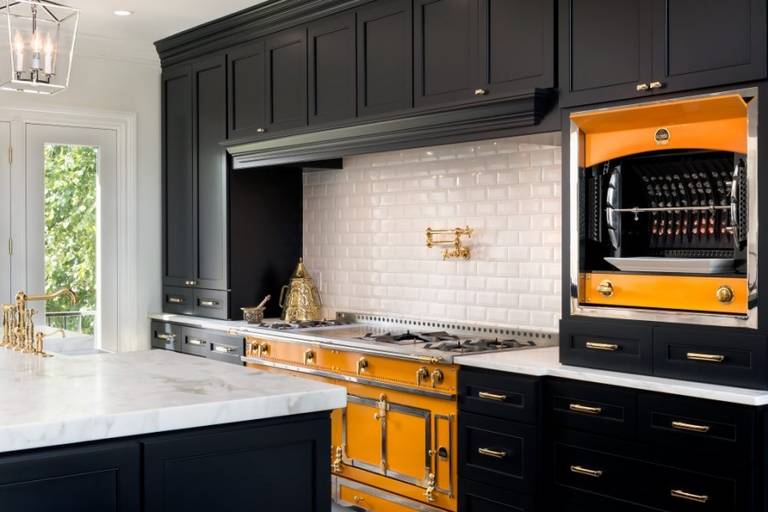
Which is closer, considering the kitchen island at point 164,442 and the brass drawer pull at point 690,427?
the kitchen island at point 164,442

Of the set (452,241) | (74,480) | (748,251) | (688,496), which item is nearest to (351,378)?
(452,241)

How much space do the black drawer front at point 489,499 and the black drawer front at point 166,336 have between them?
290 cm

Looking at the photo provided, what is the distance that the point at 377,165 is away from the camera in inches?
227

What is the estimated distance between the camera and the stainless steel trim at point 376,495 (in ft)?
14.8

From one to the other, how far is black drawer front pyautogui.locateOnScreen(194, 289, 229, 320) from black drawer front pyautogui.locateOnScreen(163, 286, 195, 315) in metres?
0.08

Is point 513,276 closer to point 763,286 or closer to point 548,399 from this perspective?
point 548,399

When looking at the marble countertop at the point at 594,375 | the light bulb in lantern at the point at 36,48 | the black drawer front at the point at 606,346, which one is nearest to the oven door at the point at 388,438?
the marble countertop at the point at 594,375

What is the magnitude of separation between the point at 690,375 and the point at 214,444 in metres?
1.77

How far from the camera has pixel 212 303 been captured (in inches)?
245

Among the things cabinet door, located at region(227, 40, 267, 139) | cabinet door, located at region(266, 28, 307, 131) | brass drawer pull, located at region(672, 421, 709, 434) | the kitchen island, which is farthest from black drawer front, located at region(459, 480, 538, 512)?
cabinet door, located at region(227, 40, 267, 139)

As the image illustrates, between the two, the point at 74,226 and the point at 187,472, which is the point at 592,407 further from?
the point at 74,226

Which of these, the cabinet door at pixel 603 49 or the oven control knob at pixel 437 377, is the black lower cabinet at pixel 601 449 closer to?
the oven control knob at pixel 437 377

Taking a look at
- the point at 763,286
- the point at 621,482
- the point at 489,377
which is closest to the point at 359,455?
the point at 489,377

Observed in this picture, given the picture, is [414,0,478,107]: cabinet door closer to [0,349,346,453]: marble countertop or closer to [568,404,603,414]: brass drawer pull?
[568,404,603,414]: brass drawer pull
